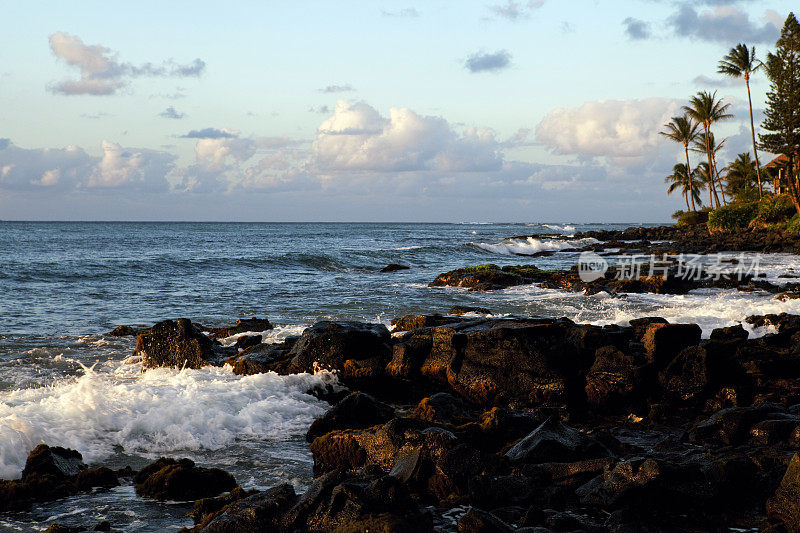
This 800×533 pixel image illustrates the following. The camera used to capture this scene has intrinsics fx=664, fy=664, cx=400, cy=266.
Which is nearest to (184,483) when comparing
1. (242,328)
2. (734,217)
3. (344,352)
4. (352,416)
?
(352,416)

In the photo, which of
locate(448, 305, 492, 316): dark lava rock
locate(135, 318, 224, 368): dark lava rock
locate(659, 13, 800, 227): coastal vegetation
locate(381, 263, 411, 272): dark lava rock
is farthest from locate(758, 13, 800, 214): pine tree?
locate(135, 318, 224, 368): dark lava rock

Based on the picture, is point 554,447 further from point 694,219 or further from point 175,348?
point 694,219

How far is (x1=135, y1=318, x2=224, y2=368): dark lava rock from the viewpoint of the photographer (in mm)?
11922

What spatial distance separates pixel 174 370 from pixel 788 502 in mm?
9663

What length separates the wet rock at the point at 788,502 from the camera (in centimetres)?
479

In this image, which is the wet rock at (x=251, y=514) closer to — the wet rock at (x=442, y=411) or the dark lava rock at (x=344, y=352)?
the wet rock at (x=442, y=411)

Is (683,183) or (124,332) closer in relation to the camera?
(124,332)

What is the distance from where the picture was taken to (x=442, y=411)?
310 inches

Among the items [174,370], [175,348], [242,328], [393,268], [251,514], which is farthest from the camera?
[393,268]

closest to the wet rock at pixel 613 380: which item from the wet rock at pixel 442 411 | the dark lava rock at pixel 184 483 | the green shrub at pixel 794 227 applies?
the wet rock at pixel 442 411

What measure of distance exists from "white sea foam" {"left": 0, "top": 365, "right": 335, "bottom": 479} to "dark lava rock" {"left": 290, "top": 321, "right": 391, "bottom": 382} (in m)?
0.58

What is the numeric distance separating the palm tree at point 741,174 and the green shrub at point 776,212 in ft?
55.5

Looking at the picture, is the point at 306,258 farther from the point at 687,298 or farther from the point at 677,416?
the point at 677,416

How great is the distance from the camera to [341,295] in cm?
2372
